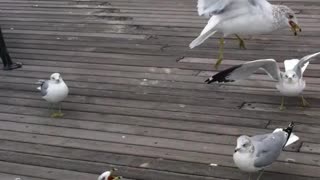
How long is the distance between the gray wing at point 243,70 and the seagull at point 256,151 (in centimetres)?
65

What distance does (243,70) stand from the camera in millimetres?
3316

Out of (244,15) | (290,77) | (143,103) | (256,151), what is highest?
(244,15)

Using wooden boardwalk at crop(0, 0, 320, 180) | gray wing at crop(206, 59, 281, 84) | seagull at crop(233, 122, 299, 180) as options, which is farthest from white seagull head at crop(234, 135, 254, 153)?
gray wing at crop(206, 59, 281, 84)

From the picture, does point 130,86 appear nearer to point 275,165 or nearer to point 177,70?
point 177,70

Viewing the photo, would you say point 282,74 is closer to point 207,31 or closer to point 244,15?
point 244,15

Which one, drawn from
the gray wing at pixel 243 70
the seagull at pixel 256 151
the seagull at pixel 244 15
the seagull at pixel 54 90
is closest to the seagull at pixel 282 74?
the gray wing at pixel 243 70

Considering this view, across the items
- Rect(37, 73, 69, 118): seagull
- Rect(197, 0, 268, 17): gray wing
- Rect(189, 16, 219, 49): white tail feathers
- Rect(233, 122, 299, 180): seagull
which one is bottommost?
Rect(233, 122, 299, 180): seagull

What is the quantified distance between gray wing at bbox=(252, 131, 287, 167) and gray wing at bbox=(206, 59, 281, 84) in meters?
0.66

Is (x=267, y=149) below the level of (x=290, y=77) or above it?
below

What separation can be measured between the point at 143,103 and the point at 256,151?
1.33 metres

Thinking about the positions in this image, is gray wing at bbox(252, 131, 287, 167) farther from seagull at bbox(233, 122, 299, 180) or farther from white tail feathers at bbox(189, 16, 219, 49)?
white tail feathers at bbox(189, 16, 219, 49)

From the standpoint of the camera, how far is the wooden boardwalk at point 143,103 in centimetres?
297

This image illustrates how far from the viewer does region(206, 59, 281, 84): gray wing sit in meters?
3.25

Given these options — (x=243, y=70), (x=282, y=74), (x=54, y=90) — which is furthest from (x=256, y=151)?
(x=54, y=90)
